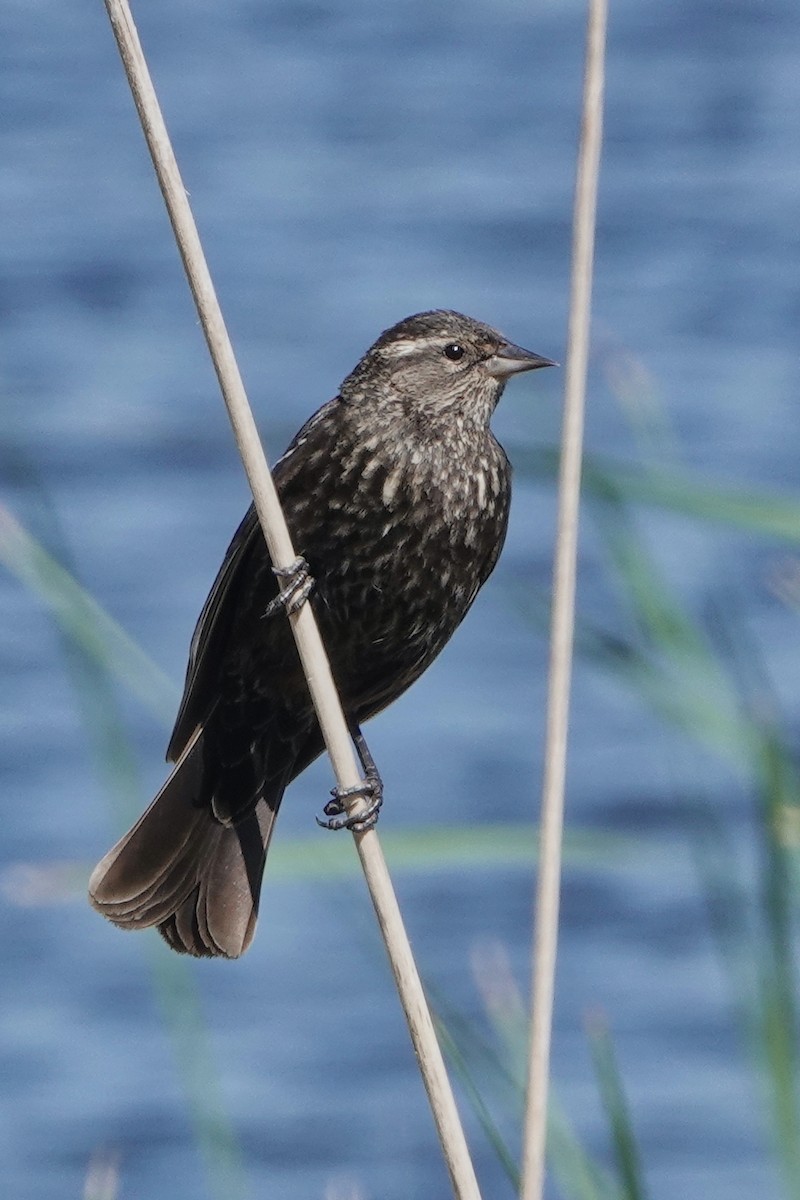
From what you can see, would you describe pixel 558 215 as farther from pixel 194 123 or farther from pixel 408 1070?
pixel 408 1070

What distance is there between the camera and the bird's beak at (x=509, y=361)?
12.3 ft

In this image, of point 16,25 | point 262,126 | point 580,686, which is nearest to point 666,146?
point 262,126

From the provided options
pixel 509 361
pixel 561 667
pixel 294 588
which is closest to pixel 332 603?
pixel 294 588

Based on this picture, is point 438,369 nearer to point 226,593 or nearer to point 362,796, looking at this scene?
point 226,593

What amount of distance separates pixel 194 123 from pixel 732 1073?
704 cm

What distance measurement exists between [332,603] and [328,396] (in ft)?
21.7

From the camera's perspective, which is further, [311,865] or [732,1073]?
[732,1073]

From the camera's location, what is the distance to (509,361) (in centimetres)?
382

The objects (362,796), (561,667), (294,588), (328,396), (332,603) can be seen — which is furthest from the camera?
(328,396)

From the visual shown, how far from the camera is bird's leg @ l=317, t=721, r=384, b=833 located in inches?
118

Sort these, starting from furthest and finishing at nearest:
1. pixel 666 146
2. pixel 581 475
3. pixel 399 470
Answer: pixel 666 146, pixel 399 470, pixel 581 475

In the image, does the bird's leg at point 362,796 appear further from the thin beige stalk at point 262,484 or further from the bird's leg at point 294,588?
the bird's leg at point 294,588

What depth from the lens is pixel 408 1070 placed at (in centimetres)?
778

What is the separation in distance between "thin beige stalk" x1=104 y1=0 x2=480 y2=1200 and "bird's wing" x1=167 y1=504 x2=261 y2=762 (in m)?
0.64
